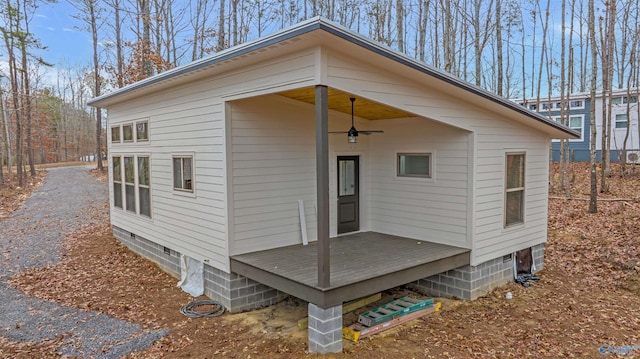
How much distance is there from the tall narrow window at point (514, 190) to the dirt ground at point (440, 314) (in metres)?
1.25

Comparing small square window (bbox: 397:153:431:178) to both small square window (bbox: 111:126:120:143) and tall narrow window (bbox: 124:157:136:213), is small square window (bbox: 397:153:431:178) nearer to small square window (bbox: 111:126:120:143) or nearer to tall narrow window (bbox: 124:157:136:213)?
tall narrow window (bbox: 124:157:136:213)

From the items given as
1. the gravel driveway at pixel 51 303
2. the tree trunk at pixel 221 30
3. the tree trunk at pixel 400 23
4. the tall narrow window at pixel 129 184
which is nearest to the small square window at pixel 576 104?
the tree trunk at pixel 400 23

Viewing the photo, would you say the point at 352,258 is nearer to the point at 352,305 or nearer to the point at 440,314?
the point at 352,305

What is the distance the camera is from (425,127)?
7.03 metres

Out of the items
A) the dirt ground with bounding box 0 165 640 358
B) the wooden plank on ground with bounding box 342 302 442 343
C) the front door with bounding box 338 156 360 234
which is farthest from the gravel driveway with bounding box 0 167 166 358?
the front door with bounding box 338 156 360 234

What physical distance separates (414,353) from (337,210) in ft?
11.0

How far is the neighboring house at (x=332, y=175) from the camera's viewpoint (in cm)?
475

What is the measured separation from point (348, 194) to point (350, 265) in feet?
8.18

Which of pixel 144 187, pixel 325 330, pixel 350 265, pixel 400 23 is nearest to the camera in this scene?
pixel 325 330

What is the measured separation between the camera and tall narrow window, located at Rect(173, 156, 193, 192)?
22.6 ft

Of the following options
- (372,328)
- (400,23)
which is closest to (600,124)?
(400,23)

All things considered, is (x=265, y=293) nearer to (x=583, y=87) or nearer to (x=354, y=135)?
(x=354, y=135)

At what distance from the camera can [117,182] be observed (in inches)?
385

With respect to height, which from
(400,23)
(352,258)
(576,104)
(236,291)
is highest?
(400,23)
